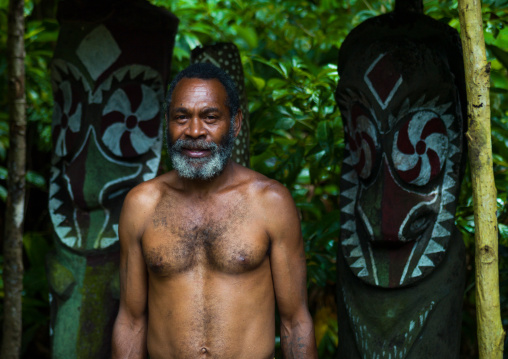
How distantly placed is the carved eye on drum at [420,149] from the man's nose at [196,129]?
0.75 m

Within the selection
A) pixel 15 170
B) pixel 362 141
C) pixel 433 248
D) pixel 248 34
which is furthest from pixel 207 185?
pixel 248 34

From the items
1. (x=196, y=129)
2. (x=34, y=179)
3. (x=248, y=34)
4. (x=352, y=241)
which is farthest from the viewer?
(x=248, y=34)

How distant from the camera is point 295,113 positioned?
3.09 meters

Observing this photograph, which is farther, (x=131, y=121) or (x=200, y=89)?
(x=131, y=121)

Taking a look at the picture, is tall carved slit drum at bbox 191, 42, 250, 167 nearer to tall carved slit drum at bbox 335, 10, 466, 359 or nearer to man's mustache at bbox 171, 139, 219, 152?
tall carved slit drum at bbox 335, 10, 466, 359

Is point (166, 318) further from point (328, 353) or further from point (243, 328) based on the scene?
point (328, 353)

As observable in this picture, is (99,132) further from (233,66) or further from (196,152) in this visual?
(196,152)

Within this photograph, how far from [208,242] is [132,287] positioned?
32cm

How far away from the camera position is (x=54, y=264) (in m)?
2.88

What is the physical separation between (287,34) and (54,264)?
8.07 ft

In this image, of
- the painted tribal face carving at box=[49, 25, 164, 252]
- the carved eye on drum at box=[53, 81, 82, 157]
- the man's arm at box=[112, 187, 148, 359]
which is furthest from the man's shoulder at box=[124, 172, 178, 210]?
the carved eye on drum at box=[53, 81, 82, 157]

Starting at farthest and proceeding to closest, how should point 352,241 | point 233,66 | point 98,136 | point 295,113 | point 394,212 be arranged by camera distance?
1. point 295,113
2. point 98,136
3. point 233,66
4. point 352,241
5. point 394,212

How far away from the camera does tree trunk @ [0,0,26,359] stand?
2.92 m

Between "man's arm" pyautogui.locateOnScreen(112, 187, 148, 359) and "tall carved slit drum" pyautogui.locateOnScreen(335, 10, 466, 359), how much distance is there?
792 millimetres
